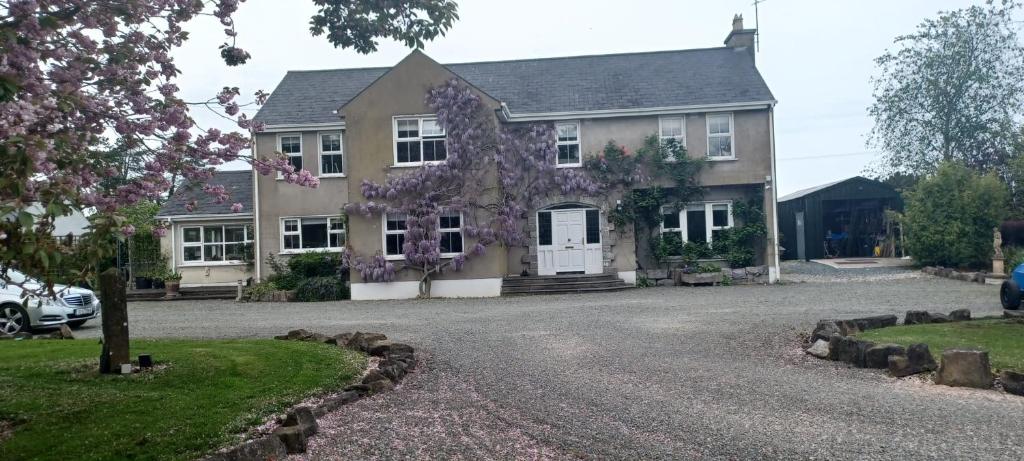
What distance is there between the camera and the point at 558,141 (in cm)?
2350

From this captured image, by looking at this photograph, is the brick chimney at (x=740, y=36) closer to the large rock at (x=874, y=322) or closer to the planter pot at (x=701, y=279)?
the planter pot at (x=701, y=279)

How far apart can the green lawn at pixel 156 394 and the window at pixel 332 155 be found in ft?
46.8

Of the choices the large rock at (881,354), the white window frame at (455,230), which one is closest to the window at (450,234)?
the white window frame at (455,230)

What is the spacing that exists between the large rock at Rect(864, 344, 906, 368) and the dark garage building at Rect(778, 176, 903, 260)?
2449 cm

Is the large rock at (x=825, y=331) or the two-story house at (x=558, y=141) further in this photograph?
the two-story house at (x=558, y=141)

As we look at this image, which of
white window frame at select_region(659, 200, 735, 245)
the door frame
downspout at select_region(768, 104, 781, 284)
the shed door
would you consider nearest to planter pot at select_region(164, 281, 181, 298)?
the door frame

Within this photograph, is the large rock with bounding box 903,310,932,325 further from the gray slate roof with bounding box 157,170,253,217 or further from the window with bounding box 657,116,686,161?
the gray slate roof with bounding box 157,170,253,217

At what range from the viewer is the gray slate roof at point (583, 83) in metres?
23.8

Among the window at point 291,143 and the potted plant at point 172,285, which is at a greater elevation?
the window at point 291,143

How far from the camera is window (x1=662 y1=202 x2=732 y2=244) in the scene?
23.6 metres

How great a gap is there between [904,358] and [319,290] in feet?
56.4

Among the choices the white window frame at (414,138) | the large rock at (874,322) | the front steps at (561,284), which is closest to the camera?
the large rock at (874,322)

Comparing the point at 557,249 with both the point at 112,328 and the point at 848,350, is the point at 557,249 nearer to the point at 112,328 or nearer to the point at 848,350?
the point at 848,350

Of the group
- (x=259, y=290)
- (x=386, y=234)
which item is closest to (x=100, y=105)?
(x=386, y=234)
